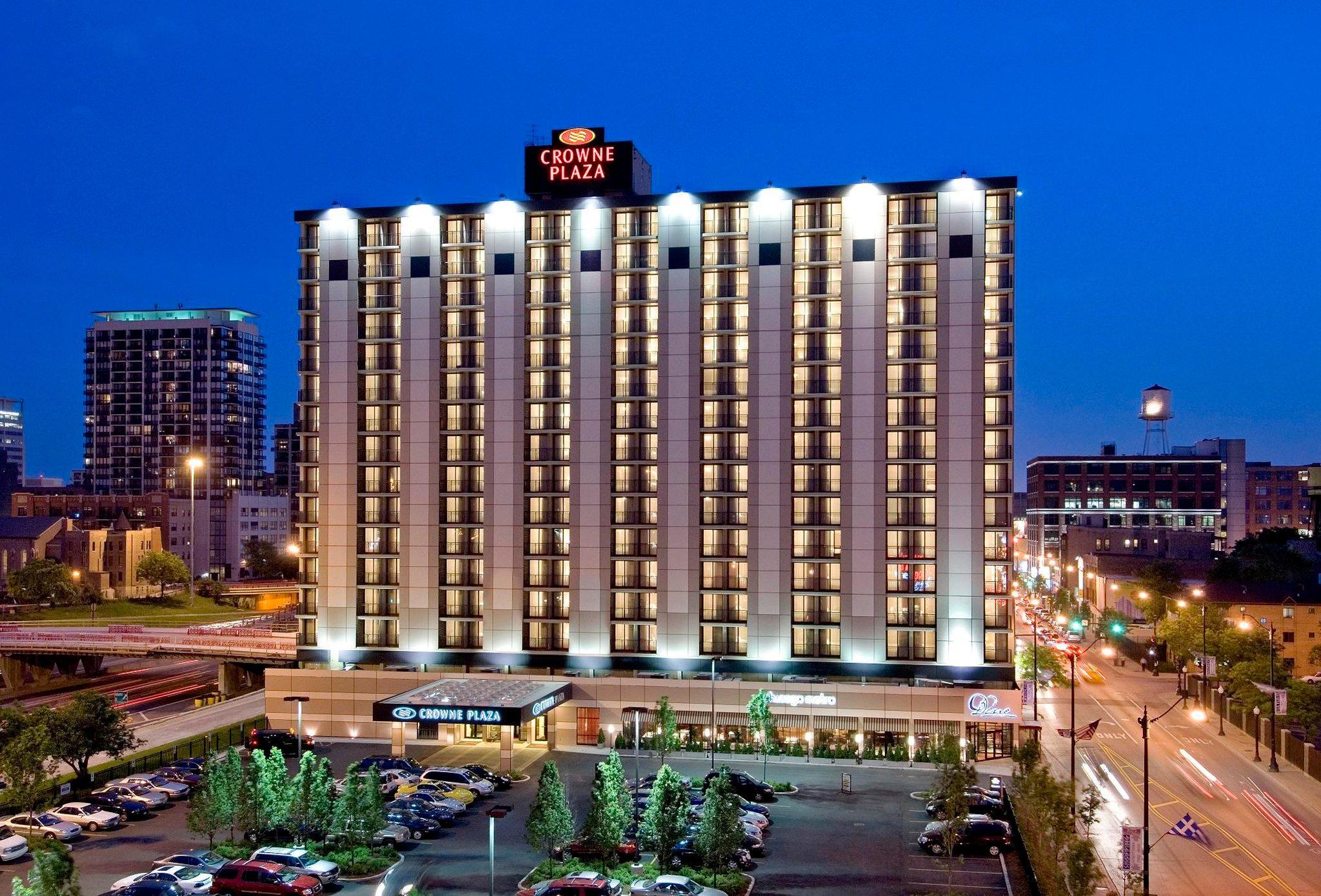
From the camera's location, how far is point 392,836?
2128 inches

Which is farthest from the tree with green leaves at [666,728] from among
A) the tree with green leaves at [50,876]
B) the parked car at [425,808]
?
the tree with green leaves at [50,876]

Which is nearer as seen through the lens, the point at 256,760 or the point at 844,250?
the point at 256,760

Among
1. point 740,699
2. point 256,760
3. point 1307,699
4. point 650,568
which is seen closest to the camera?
point 256,760

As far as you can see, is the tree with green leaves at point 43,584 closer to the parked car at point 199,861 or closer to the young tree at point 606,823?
the parked car at point 199,861

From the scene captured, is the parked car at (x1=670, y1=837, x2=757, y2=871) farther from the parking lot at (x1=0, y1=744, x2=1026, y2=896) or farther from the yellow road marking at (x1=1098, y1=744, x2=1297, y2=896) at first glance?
the yellow road marking at (x1=1098, y1=744, x2=1297, y2=896)

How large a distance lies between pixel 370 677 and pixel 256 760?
2983cm

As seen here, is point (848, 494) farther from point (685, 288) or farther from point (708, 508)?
point (685, 288)

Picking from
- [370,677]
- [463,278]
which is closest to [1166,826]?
[370,677]

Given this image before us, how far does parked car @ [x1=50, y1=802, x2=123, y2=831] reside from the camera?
58.2m

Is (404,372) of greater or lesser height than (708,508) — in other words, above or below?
above

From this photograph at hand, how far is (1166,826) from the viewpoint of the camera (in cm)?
5731

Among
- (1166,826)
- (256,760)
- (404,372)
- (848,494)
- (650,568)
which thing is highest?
(404,372)

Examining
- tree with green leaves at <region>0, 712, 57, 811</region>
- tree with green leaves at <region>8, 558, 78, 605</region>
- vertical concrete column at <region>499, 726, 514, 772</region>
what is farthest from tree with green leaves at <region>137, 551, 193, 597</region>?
vertical concrete column at <region>499, 726, 514, 772</region>

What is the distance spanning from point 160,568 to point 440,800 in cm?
14075
